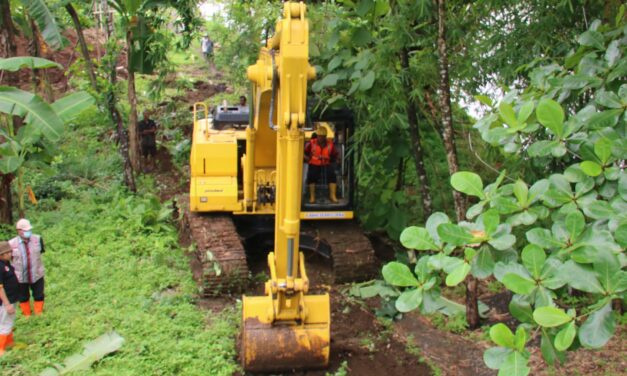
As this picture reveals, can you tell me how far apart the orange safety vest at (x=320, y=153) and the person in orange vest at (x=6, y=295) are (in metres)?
3.79

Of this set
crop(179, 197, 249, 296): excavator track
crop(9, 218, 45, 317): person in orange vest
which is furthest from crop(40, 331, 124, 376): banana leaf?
crop(179, 197, 249, 296): excavator track

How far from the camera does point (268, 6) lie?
1388cm

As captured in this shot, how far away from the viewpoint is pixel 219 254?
8922 millimetres

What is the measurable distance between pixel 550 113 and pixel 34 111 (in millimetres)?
7228

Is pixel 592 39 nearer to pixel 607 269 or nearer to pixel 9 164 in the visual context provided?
pixel 607 269

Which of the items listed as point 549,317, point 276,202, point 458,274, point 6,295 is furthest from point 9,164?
point 549,317

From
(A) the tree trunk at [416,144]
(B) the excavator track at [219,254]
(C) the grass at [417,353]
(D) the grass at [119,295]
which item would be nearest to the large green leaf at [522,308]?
(C) the grass at [417,353]

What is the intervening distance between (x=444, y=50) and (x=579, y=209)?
176 inches

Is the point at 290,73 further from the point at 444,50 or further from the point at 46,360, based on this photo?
the point at 46,360

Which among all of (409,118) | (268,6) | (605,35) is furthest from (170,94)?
(605,35)

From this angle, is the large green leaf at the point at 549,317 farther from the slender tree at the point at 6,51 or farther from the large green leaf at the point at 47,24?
the large green leaf at the point at 47,24

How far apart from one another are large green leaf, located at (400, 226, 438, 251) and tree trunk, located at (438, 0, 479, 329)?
4.46 meters

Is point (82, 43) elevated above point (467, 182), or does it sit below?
above

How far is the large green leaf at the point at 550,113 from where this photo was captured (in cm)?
335
